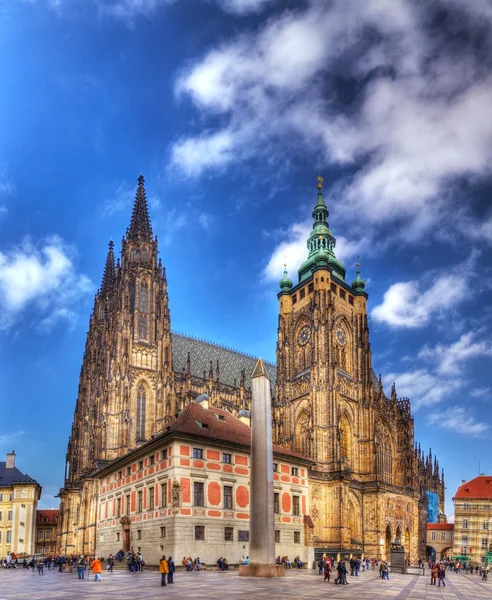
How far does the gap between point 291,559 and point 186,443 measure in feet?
49.4

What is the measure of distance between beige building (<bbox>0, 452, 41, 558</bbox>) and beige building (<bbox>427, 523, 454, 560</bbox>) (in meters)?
64.0

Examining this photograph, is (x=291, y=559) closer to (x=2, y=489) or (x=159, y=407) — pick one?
(x=159, y=407)

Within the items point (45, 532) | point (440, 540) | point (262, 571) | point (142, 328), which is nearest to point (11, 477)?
point (45, 532)

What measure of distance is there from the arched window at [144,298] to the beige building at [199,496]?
2854 centimetres

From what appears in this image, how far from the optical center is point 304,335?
300ft

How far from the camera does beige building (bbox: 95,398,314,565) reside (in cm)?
4344

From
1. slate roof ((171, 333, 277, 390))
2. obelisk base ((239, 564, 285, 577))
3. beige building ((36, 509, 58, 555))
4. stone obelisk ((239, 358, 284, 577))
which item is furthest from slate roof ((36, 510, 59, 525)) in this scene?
obelisk base ((239, 564, 285, 577))

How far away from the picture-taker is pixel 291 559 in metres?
51.2

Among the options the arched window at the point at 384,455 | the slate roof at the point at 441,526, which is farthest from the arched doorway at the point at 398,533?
the slate roof at the point at 441,526

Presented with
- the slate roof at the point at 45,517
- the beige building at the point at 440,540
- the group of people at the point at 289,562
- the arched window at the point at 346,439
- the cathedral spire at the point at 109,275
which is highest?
the cathedral spire at the point at 109,275

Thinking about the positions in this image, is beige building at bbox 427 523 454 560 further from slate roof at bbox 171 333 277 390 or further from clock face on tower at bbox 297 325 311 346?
clock face on tower at bbox 297 325 311 346

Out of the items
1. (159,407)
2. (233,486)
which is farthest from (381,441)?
(233,486)

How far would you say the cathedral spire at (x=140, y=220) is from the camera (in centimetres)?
8494

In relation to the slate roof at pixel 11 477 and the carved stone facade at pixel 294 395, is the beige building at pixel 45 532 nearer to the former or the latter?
the slate roof at pixel 11 477
